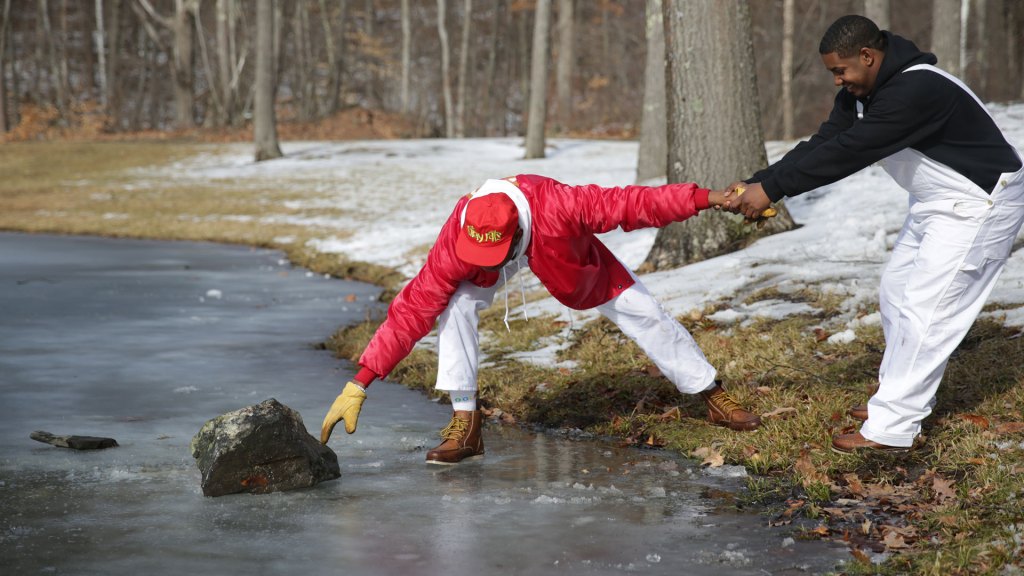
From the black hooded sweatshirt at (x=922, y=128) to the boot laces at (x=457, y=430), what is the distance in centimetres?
225

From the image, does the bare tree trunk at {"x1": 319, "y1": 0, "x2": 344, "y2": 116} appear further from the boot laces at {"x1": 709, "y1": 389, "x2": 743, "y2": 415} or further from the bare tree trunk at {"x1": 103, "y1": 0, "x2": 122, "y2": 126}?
the boot laces at {"x1": 709, "y1": 389, "x2": 743, "y2": 415}

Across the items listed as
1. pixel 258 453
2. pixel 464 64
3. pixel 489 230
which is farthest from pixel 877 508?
pixel 464 64

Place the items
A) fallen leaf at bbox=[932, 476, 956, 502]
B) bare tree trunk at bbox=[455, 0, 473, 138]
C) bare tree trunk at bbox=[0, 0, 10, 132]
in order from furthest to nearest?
bare tree trunk at bbox=[455, 0, 473, 138] → bare tree trunk at bbox=[0, 0, 10, 132] → fallen leaf at bbox=[932, 476, 956, 502]

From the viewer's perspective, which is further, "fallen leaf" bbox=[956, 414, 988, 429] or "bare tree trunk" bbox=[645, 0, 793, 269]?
"bare tree trunk" bbox=[645, 0, 793, 269]

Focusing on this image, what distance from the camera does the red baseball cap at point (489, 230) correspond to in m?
4.97

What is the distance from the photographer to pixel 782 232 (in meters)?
11.2

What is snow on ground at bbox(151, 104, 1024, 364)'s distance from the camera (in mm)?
8703

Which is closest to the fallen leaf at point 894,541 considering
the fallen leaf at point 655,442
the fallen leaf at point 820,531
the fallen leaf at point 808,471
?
A: the fallen leaf at point 820,531

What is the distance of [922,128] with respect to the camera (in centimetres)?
469

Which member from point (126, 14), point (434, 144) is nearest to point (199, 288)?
point (434, 144)

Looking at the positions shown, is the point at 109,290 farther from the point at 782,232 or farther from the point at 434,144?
the point at 434,144

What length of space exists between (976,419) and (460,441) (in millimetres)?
2664

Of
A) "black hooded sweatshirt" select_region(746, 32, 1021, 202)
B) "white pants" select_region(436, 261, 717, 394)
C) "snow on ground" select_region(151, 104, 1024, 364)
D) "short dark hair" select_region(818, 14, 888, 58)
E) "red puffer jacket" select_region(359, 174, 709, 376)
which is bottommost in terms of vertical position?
"snow on ground" select_region(151, 104, 1024, 364)

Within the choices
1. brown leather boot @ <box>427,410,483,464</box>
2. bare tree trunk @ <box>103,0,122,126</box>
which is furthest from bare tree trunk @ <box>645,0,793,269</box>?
bare tree trunk @ <box>103,0,122,126</box>
